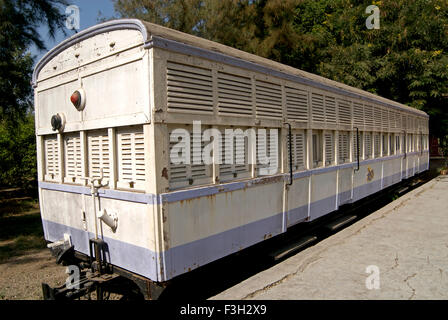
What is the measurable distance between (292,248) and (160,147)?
2886mm

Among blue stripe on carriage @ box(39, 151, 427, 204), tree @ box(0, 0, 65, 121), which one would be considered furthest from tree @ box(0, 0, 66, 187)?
blue stripe on carriage @ box(39, 151, 427, 204)

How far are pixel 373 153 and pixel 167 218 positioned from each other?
22.0 feet

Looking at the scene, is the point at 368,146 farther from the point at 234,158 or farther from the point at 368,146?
the point at 234,158

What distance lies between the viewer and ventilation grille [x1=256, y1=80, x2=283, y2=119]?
4.47m

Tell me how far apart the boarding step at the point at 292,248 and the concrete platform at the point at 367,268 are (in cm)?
10

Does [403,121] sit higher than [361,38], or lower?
lower

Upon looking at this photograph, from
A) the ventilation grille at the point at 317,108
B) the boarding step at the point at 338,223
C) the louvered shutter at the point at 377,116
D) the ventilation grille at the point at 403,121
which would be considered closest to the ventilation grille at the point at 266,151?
the ventilation grille at the point at 317,108

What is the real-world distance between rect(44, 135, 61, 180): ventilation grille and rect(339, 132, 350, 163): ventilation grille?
16.5 ft

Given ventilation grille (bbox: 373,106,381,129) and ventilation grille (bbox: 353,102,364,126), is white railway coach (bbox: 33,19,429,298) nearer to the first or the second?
ventilation grille (bbox: 353,102,364,126)

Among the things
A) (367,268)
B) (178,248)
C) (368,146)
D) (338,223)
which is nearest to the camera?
(178,248)

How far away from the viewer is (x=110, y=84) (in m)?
3.62

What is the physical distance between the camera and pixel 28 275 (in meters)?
5.19

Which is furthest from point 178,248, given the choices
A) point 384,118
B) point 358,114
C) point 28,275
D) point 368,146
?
point 384,118
